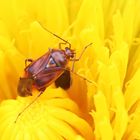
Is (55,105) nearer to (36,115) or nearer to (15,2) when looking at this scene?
(36,115)

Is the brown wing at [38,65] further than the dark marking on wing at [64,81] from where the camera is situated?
No

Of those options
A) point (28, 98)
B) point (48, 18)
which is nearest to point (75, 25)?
point (48, 18)

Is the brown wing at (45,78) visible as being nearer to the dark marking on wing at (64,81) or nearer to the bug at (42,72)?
the bug at (42,72)

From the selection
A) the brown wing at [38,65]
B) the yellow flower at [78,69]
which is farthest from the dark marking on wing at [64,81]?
the brown wing at [38,65]

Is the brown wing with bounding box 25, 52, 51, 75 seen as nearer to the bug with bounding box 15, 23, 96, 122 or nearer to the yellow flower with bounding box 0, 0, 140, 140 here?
the bug with bounding box 15, 23, 96, 122

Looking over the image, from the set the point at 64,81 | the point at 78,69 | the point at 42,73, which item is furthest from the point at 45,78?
the point at 78,69

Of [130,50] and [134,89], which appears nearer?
[134,89]

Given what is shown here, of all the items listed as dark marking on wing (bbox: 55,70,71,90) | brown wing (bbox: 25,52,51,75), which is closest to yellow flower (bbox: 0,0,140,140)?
dark marking on wing (bbox: 55,70,71,90)

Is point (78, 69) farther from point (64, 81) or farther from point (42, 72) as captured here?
point (42, 72)
